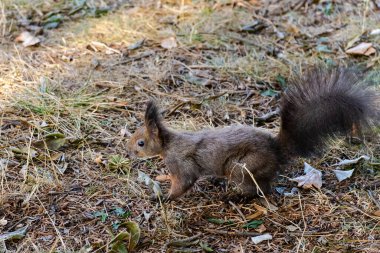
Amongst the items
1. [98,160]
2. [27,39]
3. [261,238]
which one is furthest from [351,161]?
[27,39]

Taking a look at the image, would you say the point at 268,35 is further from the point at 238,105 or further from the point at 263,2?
the point at 238,105

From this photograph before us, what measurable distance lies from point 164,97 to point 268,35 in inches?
53.1

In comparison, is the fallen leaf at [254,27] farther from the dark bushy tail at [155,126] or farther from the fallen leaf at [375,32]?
the dark bushy tail at [155,126]

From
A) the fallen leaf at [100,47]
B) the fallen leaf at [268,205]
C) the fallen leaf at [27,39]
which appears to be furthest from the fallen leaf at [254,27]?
the fallen leaf at [268,205]

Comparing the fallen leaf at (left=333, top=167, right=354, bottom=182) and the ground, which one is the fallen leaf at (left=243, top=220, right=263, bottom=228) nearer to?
the ground

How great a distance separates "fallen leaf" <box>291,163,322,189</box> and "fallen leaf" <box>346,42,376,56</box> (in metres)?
1.60

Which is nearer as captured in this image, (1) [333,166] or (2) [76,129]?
(1) [333,166]

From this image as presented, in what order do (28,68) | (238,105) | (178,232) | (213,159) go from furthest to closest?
1. (28,68)
2. (238,105)
3. (213,159)
4. (178,232)

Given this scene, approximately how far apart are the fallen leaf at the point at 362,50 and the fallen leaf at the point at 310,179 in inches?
63.0

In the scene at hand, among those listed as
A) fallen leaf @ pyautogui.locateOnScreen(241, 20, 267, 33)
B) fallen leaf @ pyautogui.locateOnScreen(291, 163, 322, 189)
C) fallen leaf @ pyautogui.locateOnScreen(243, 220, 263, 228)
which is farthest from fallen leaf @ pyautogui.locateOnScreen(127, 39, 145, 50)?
fallen leaf @ pyautogui.locateOnScreen(243, 220, 263, 228)

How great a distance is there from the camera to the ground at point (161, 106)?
2842mm

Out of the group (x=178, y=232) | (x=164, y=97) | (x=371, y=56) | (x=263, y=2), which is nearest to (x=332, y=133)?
(x=178, y=232)

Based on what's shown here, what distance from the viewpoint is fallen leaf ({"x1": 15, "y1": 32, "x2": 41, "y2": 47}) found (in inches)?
188

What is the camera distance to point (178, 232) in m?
2.82
